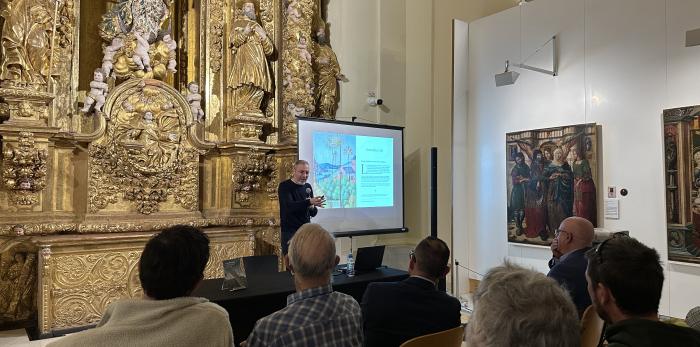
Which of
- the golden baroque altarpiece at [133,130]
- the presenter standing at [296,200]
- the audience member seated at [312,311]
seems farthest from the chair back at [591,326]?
the golden baroque altarpiece at [133,130]

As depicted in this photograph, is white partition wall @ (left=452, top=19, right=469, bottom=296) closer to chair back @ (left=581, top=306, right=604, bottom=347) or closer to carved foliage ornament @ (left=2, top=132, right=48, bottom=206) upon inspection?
chair back @ (left=581, top=306, right=604, bottom=347)

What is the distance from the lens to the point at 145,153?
5902 mm

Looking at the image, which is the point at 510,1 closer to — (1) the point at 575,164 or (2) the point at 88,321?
(1) the point at 575,164

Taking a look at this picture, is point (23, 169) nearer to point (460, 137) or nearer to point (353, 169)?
point (353, 169)

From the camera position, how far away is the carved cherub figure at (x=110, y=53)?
19.0ft

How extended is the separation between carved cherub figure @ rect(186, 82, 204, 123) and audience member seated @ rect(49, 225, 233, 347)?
15.9 ft

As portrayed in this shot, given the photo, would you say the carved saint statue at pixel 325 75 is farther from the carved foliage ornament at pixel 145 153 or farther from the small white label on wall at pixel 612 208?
the small white label on wall at pixel 612 208

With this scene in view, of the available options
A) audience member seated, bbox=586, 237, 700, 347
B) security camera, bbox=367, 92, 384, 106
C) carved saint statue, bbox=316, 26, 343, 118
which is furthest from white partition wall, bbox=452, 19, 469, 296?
audience member seated, bbox=586, 237, 700, 347

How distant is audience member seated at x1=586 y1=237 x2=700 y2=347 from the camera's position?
1465 millimetres

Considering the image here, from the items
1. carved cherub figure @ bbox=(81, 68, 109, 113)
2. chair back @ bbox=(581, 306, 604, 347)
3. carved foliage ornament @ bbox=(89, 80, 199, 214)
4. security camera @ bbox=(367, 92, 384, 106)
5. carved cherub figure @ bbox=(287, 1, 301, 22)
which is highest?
carved cherub figure @ bbox=(287, 1, 301, 22)

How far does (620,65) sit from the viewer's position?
6102 millimetres

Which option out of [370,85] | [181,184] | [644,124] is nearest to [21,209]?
[181,184]

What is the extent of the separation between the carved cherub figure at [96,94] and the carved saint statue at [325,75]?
2.83m

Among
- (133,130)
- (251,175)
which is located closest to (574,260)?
(251,175)
